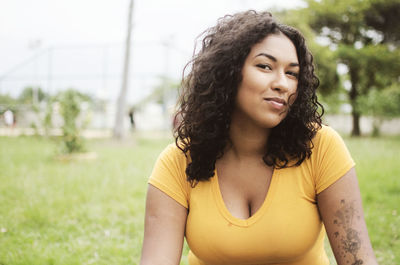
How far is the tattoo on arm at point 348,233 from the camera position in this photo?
1484 millimetres

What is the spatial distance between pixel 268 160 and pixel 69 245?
2.31 m

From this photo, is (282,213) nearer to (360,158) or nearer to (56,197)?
(56,197)

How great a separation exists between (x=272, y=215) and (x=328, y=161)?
0.33 meters

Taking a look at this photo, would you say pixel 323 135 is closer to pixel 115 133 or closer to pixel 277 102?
pixel 277 102

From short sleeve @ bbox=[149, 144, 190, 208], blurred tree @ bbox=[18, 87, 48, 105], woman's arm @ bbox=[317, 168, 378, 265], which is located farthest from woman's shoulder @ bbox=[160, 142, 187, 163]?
blurred tree @ bbox=[18, 87, 48, 105]

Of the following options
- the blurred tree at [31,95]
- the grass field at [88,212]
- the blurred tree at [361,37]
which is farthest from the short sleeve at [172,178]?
the blurred tree at [31,95]

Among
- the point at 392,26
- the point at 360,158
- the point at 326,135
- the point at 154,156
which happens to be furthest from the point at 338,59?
the point at 326,135

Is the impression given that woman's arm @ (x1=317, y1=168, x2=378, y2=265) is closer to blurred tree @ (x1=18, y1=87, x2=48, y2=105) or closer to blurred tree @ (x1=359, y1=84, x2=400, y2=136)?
blurred tree @ (x1=359, y1=84, x2=400, y2=136)

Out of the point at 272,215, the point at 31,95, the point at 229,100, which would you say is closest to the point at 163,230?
the point at 272,215

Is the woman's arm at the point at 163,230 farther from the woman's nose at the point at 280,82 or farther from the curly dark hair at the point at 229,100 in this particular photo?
the woman's nose at the point at 280,82

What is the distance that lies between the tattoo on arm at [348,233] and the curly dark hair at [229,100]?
266mm

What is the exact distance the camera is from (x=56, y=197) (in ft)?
15.4

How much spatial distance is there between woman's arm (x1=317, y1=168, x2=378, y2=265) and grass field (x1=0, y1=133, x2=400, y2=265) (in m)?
1.65

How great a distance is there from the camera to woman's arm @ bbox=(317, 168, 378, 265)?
1481 mm
